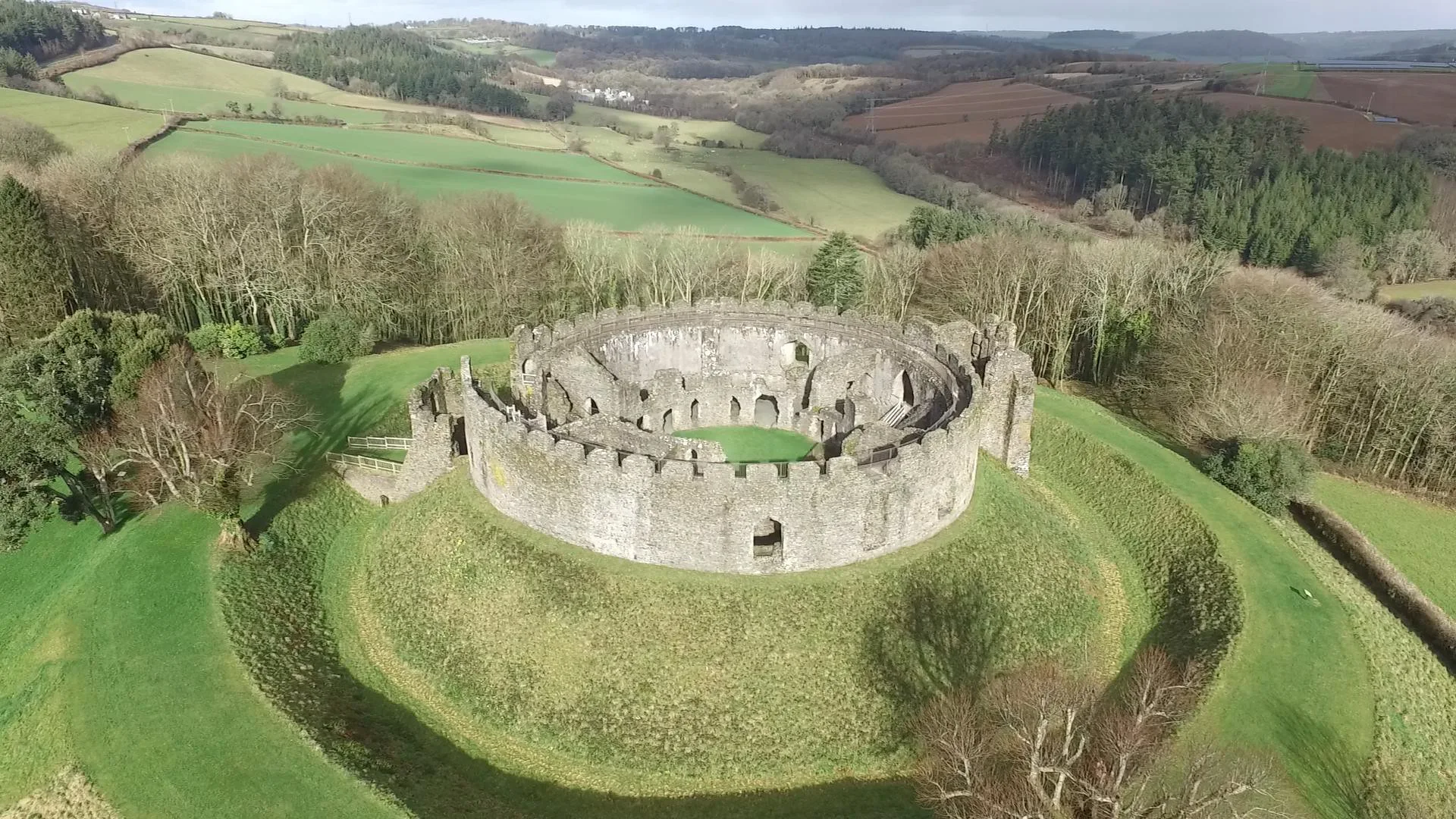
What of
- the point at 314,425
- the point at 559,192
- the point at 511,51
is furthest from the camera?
the point at 511,51

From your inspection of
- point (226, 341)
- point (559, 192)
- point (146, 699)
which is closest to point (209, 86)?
point (559, 192)

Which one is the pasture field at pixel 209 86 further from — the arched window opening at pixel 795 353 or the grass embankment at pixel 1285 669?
the grass embankment at pixel 1285 669

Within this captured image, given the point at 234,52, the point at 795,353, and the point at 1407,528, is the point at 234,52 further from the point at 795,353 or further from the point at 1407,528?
the point at 1407,528

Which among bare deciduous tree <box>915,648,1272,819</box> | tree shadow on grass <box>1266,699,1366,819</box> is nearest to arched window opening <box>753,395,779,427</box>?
bare deciduous tree <box>915,648,1272,819</box>

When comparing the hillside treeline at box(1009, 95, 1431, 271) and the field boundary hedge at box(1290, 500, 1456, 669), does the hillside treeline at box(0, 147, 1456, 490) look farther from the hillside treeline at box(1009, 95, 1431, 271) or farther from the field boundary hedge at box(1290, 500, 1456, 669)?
the hillside treeline at box(1009, 95, 1431, 271)

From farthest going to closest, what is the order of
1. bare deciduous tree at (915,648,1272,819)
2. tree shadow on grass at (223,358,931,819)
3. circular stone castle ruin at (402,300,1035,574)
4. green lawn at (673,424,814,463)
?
1. green lawn at (673,424,814,463)
2. circular stone castle ruin at (402,300,1035,574)
3. tree shadow on grass at (223,358,931,819)
4. bare deciduous tree at (915,648,1272,819)

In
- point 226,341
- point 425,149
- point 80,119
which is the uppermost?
point 80,119

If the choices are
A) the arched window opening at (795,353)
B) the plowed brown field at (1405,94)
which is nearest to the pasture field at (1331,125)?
the plowed brown field at (1405,94)
